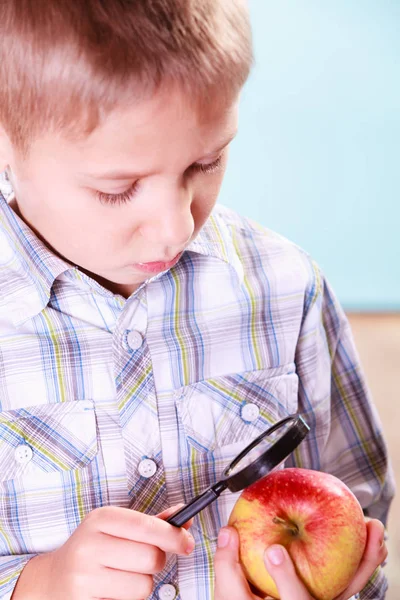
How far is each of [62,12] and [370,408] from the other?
69 cm

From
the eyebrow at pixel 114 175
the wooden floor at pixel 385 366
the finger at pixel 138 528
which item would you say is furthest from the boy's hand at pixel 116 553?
the wooden floor at pixel 385 366

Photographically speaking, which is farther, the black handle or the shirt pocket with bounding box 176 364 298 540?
the shirt pocket with bounding box 176 364 298 540

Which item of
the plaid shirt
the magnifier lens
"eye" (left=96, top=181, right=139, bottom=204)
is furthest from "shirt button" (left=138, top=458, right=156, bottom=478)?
"eye" (left=96, top=181, right=139, bottom=204)

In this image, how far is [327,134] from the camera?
2127 mm

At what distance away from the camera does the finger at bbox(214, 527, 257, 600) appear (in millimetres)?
808

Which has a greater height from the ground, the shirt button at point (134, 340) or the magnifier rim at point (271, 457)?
the shirt button at point (134, 340)

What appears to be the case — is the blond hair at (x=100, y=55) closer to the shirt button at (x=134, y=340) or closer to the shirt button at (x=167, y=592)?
the shirt button at (x=134, y=340)

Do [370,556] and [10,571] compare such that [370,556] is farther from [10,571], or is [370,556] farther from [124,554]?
[10,571]

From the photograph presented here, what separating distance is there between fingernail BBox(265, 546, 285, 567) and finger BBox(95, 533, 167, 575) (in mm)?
116

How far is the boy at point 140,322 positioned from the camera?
2.18 ft

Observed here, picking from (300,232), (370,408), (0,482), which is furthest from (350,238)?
(0,482)

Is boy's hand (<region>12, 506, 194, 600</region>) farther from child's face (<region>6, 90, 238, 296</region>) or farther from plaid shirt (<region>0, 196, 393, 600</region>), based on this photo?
child's face (<region>6, 90, 238, 296</region>)

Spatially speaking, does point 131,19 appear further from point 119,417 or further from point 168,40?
point 119,417

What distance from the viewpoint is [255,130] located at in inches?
82.3
